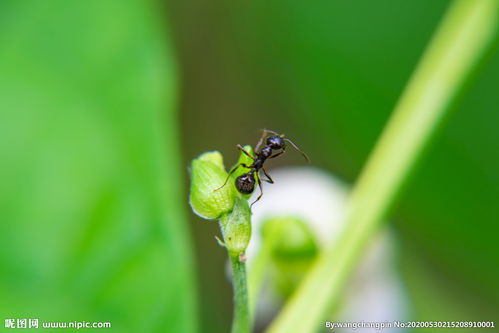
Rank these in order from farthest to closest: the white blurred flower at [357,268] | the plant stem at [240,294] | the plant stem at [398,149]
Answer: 1. the white blurred flower at [357,268]
2. the plant stem at [398,149]
3. the plant stem at [240,294]

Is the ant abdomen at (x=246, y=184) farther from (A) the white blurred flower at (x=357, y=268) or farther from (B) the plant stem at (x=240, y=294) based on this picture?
(A) the white blurred flower at (x=357, y=268)

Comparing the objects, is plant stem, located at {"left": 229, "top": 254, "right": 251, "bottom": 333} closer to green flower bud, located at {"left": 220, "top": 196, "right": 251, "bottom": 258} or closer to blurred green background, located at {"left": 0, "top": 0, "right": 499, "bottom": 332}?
green flower bud, located at {"left": 220, "top": 196, "right": 251, "bottom": 258}

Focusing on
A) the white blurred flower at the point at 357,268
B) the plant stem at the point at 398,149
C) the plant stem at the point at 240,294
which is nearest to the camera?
the plant stem at the point at 240,294

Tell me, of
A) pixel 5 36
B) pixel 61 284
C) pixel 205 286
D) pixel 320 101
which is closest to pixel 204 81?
pixel 320 101

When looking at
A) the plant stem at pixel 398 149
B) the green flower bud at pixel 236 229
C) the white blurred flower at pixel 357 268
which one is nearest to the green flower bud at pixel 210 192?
the green flower bud at pixel 236 229

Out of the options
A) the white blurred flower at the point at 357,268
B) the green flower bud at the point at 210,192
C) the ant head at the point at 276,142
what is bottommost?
the white blurred flower at the point at 357,268

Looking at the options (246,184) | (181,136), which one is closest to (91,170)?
(246,184)

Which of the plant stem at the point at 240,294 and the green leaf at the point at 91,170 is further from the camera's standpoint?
the green leaf at the point at 91,170
